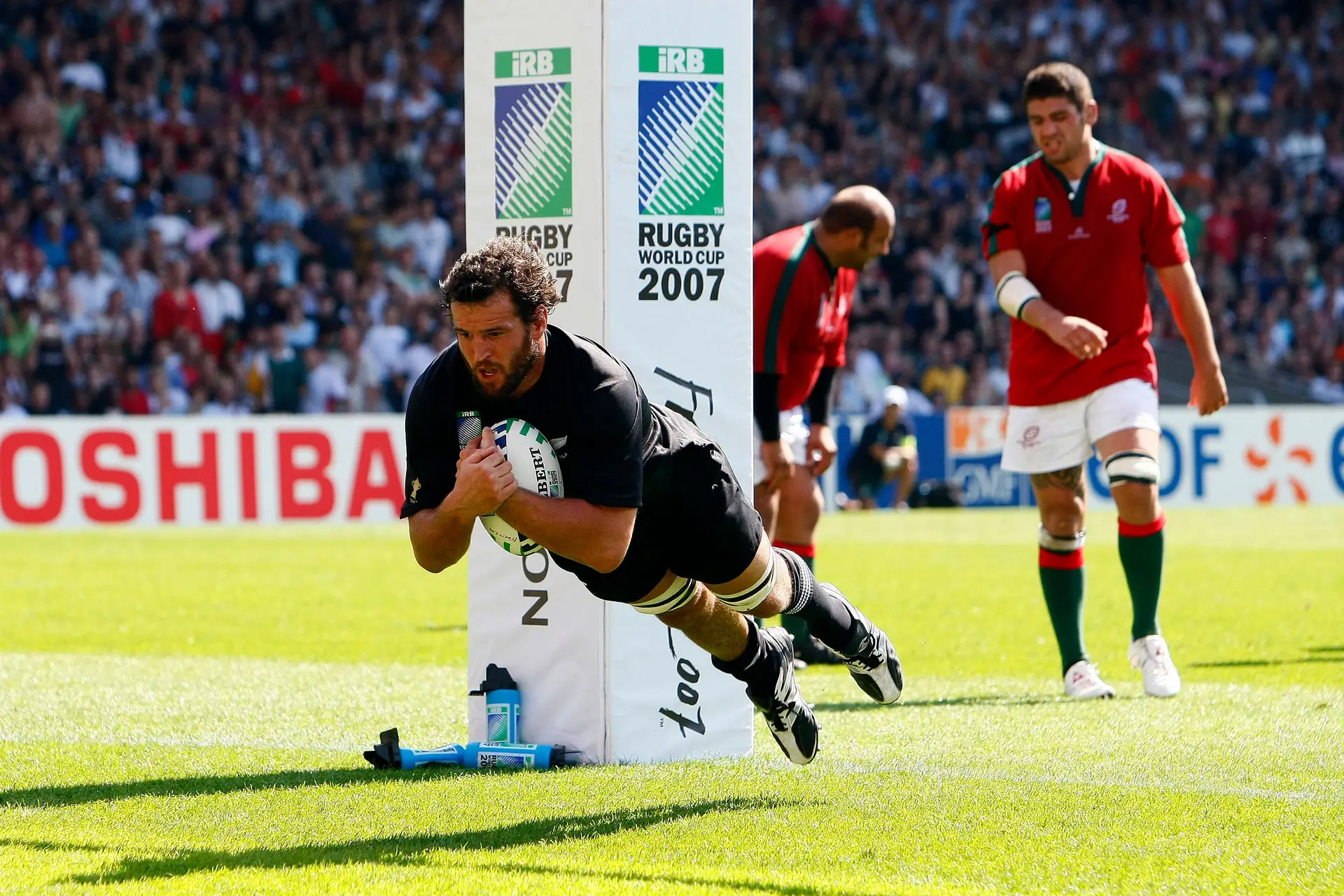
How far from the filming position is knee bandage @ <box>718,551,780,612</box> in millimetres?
4980

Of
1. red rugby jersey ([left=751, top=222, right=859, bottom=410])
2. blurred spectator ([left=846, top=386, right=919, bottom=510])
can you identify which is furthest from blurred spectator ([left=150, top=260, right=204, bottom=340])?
red rugby jersey ([left=751, top=222, right=859, bottom=410])

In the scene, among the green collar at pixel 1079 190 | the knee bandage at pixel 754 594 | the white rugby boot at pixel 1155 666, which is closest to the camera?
the knee bandage at pixel 754 594

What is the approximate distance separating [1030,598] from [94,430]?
946cm

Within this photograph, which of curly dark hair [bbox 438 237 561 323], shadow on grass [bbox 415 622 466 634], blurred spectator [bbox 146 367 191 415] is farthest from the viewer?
blurred spectator [bbox 146 367 191 415]

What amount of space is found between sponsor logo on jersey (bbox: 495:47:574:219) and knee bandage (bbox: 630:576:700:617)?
1376 millimetres

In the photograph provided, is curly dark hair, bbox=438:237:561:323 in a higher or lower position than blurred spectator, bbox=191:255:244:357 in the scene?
higher

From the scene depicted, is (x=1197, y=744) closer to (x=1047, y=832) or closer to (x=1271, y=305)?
(x=1047, y=832)

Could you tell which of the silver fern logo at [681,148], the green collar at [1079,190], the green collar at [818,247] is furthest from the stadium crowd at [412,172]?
the silver fern logo at [681,148]

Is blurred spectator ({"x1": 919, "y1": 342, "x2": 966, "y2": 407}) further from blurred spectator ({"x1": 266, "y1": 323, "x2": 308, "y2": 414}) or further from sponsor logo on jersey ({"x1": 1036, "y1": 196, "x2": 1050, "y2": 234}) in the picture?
→ sponsor logo on jersey ({"x1": 1036, "y1": 196, "x2": 1050, "y2": 234})

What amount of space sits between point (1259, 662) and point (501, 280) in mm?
5082

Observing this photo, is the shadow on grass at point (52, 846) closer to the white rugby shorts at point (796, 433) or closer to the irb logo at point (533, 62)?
the irb logo at point (533, 62)

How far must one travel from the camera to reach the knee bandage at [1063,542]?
7273mm

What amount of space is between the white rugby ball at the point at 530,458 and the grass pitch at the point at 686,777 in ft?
2.95

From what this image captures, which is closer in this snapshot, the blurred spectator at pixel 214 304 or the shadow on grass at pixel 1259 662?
the shadow on grass at pixel 1259 662
